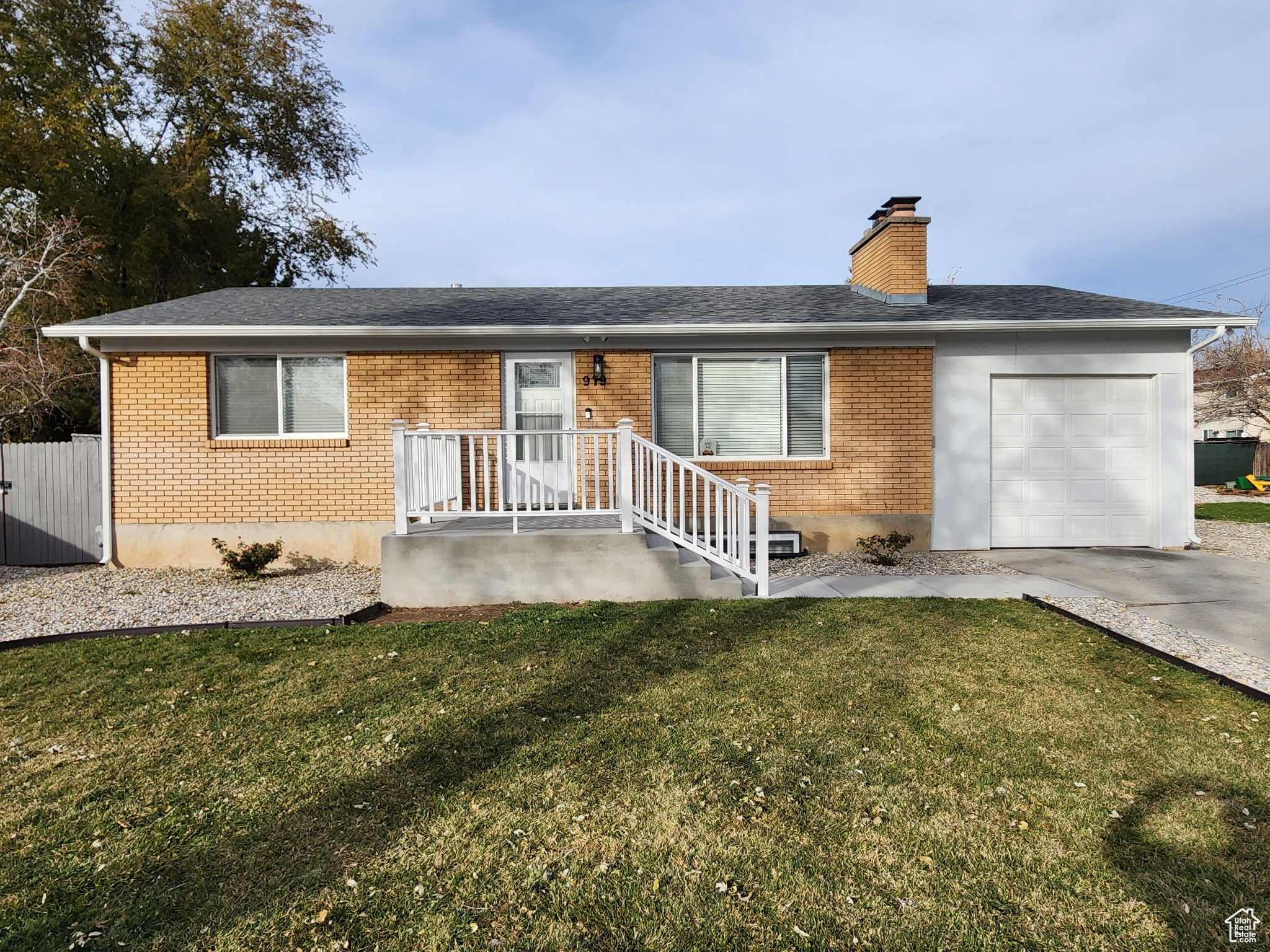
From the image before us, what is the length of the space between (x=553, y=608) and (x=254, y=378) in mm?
5569

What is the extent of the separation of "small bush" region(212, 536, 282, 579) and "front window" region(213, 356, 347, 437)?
1574 mm

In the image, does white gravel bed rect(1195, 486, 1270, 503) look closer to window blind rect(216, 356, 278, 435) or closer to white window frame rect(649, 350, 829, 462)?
white window frame rect(649, 350, 829, 462)

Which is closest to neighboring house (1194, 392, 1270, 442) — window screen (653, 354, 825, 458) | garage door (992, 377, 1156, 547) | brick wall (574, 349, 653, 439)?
garage door (992, 377, 1156, 547)

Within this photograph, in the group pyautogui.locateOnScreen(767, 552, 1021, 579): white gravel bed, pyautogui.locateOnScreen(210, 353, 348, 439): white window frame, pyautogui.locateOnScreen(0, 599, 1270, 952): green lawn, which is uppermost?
pyautogui.locateOnScreen(210, 353, 348, 439): white window frame

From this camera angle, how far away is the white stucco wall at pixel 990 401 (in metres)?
8.98

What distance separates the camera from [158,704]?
4.02 meters

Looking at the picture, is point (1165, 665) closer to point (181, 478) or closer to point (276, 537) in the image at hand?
point (276, 537)

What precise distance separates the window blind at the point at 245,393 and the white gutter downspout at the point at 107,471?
4.26ft

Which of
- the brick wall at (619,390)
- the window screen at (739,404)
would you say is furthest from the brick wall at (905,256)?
the brick wall at (619,390)

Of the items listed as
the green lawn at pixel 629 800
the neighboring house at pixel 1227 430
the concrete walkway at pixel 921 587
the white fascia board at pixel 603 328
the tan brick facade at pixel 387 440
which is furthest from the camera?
the neighboring house at pixel 1227 430

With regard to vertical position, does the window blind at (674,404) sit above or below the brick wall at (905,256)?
below

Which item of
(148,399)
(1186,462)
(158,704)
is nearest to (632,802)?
(158,704)

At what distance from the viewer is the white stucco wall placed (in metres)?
8.98

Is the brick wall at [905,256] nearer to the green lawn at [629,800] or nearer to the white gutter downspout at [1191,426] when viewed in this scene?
the white gutter downspout at [1191,426]
